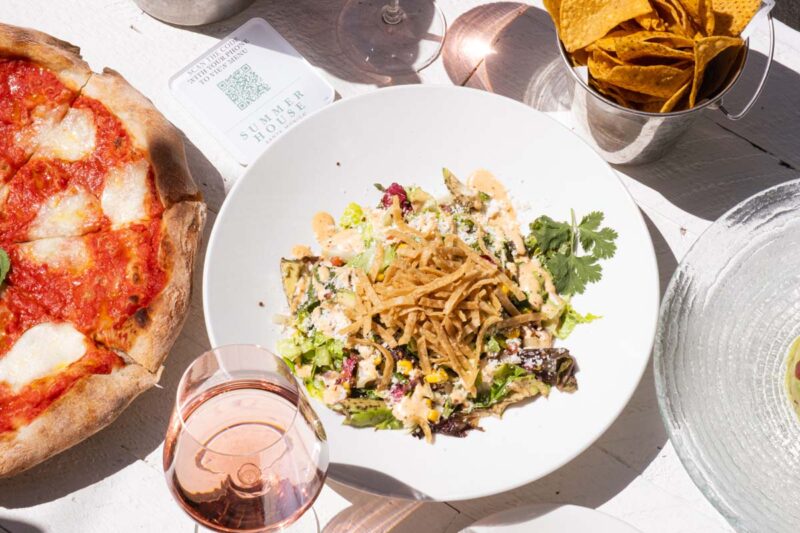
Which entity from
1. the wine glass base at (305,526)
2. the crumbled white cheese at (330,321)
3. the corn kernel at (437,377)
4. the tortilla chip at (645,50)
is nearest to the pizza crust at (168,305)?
the crumbled white cheese at (330,321)

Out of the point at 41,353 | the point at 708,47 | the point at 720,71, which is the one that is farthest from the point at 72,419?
the point at 720,71

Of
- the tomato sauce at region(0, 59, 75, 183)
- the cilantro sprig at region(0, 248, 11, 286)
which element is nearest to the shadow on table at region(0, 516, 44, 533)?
the cilantro sprig at region(0, 248, 11, 286)

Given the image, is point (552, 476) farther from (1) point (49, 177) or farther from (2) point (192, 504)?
(1) point (49, 177)

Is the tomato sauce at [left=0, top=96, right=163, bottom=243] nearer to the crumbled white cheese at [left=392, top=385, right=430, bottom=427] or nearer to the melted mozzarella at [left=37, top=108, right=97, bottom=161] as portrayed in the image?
the melted mozzarella at [left=37, top=108, right=97, bottom=161]

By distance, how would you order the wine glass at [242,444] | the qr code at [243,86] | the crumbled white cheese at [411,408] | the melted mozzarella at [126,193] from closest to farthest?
1. the wine glass at [242,444]
2. the crumbled white cheese at [411,408]
3. the melted mozzarella at [126,193]
4. the qr code at [243,86]

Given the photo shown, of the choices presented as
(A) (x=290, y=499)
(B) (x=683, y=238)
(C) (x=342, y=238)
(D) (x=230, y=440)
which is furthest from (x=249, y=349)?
(B) (x=683, y=238)

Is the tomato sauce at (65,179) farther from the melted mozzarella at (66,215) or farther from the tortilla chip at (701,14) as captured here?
the tortilla chip at (701,14)
